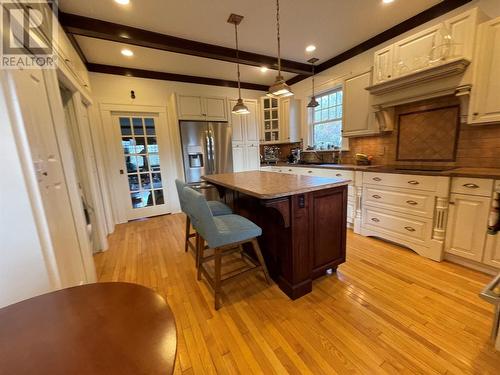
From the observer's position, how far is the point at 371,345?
1311mm

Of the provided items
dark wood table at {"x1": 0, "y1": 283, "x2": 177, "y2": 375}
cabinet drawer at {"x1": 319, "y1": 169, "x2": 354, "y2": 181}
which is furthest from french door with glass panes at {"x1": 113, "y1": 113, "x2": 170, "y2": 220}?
dark wood table at {"x1": 0, "y1": 283, "x2": 177, "y2": 375}

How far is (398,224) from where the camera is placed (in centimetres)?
245

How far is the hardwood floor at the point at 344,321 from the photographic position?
1.22 metres

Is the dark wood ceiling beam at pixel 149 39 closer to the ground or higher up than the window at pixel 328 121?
higher up

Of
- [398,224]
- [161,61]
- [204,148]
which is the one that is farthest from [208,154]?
[398,224]

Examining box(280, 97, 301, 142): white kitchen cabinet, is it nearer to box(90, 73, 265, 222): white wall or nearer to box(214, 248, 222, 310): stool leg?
box(90, 73, 265, 222): white wall

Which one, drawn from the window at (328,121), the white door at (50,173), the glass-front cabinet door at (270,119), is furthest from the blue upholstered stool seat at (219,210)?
the glass-front cabinet door at (270,119)

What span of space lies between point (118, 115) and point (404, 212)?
15.0 feet

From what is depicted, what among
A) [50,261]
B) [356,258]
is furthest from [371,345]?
[50,261]

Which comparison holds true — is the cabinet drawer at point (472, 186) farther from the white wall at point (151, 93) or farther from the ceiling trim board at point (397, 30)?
the white wall at point (151, 93)

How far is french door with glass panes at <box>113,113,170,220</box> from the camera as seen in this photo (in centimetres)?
384

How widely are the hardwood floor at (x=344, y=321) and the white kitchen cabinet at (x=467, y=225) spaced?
19cm

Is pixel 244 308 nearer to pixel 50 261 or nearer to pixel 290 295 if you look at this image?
pixel 290 295

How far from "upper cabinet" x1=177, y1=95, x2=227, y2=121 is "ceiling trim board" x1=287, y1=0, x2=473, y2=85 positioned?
77.2 inches
